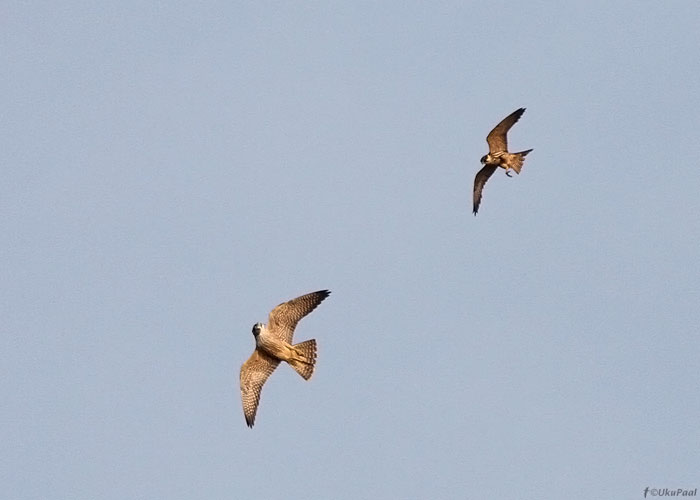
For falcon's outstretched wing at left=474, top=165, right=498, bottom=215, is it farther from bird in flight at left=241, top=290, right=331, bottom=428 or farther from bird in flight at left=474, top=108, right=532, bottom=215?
bird in flight at left=241, top=290, right=331, bottom=428

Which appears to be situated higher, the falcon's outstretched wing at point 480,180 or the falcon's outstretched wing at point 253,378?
the falcon's outstretched wing at point 480,180

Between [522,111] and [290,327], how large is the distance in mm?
8815

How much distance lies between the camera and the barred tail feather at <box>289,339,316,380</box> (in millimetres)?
23016

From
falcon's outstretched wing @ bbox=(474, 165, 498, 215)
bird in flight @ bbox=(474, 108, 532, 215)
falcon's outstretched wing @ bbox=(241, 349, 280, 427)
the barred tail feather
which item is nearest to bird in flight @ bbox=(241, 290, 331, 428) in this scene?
the barred tail feather

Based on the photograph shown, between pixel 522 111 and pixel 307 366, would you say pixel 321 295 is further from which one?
pixel 522 111

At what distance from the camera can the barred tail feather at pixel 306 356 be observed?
75.5 feet

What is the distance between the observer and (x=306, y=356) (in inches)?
908

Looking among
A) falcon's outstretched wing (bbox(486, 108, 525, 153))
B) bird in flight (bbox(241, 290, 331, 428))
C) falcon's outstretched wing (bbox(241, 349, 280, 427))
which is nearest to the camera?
bird in flight (bbox(241, 290, 331, 428))

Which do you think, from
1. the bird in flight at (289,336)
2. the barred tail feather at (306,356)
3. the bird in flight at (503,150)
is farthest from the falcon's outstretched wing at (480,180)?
the barred tail feather at (306,356)

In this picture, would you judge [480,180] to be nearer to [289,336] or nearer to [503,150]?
[503,150]

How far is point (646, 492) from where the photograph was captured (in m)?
20.4

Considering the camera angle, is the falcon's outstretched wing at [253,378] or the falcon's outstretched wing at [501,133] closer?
the falcon's outstretched wing at [253,378]

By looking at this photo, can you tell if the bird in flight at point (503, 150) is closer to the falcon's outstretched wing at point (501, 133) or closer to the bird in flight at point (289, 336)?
the falcon's outstretched wing at point (501, 133)

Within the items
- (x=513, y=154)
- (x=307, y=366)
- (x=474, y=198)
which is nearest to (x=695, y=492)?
(x=307, y=366)
